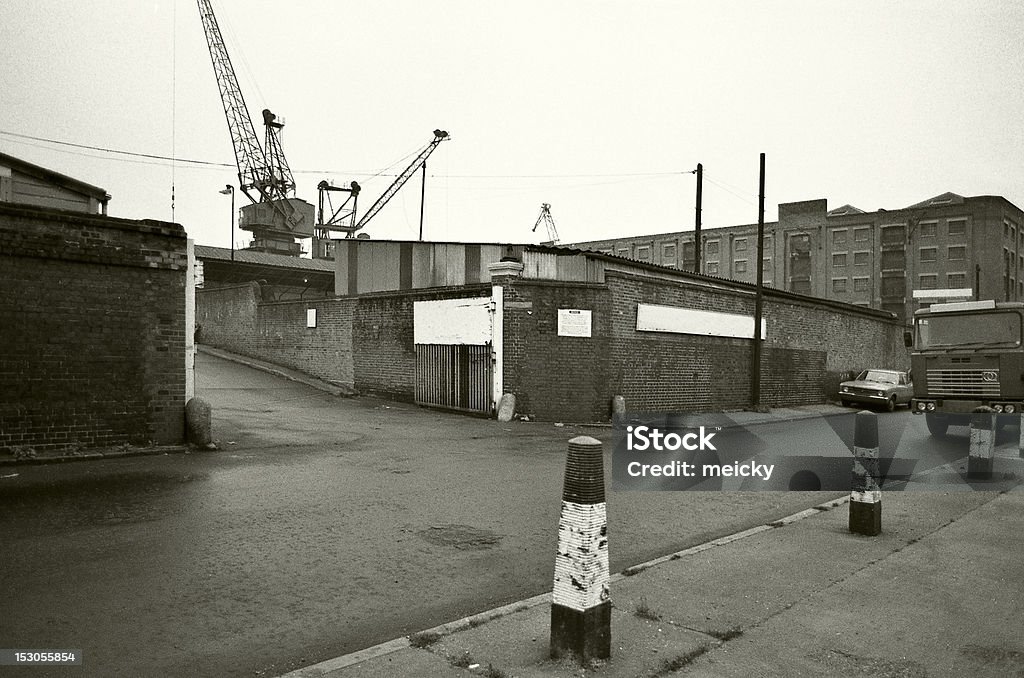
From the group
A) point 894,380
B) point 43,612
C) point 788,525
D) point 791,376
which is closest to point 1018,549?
point 788,525

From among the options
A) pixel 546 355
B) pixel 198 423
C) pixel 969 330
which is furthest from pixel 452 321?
pixel 969 330

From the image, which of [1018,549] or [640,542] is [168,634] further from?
[1018,549]

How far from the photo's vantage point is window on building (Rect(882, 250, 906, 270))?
Answer: 64750 millimetres

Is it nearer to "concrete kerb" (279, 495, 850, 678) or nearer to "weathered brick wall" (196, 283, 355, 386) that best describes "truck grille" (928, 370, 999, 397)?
"concrete kerb" (279, 495, 850, 678)

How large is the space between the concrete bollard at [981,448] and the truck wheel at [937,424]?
4226 mm

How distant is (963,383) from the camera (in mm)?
14031

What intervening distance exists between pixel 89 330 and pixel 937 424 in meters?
15.6

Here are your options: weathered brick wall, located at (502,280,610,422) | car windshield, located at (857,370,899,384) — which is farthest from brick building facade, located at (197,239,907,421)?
car windshield, located at (857,370,899,384)

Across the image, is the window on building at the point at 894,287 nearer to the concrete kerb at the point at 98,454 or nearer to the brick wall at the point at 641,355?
the brick wall at the point at 641,355

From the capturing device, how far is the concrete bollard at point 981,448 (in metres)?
10.4

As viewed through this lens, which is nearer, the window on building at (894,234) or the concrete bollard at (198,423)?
the concrete bollard at (198,423)

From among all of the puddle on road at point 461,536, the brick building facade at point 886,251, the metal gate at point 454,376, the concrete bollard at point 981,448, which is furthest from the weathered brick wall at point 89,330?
the brick building facade at point 886,251

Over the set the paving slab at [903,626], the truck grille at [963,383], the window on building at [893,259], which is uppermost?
the window on building at [893,259]

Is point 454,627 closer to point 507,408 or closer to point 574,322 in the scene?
point 507,408
